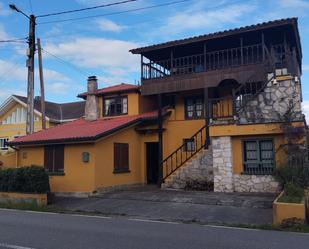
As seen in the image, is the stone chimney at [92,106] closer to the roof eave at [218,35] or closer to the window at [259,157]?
the roof eave at [218,35]

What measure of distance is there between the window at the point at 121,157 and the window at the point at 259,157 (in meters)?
6.64

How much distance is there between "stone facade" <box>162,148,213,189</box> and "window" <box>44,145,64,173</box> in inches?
214

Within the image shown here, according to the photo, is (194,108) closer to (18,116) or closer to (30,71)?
(30,71)

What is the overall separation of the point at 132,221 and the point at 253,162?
678 cm

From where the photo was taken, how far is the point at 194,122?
21250 millimetres

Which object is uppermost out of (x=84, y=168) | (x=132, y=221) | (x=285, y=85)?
(x=285, y=85)

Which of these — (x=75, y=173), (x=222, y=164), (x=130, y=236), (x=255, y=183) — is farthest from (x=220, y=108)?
(x=130, y=236)

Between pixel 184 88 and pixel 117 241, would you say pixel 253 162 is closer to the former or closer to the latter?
pixel 184 88

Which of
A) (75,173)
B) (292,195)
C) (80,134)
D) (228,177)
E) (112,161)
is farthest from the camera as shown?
(112,161)

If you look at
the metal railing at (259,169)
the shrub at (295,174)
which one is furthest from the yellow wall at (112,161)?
the shrub at (295,174)

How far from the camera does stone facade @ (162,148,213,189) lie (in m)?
18.1

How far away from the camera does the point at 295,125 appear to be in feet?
49.6

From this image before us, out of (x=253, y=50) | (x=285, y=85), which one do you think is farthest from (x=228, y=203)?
(x=253, y=50)

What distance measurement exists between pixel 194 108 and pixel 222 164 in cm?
576
